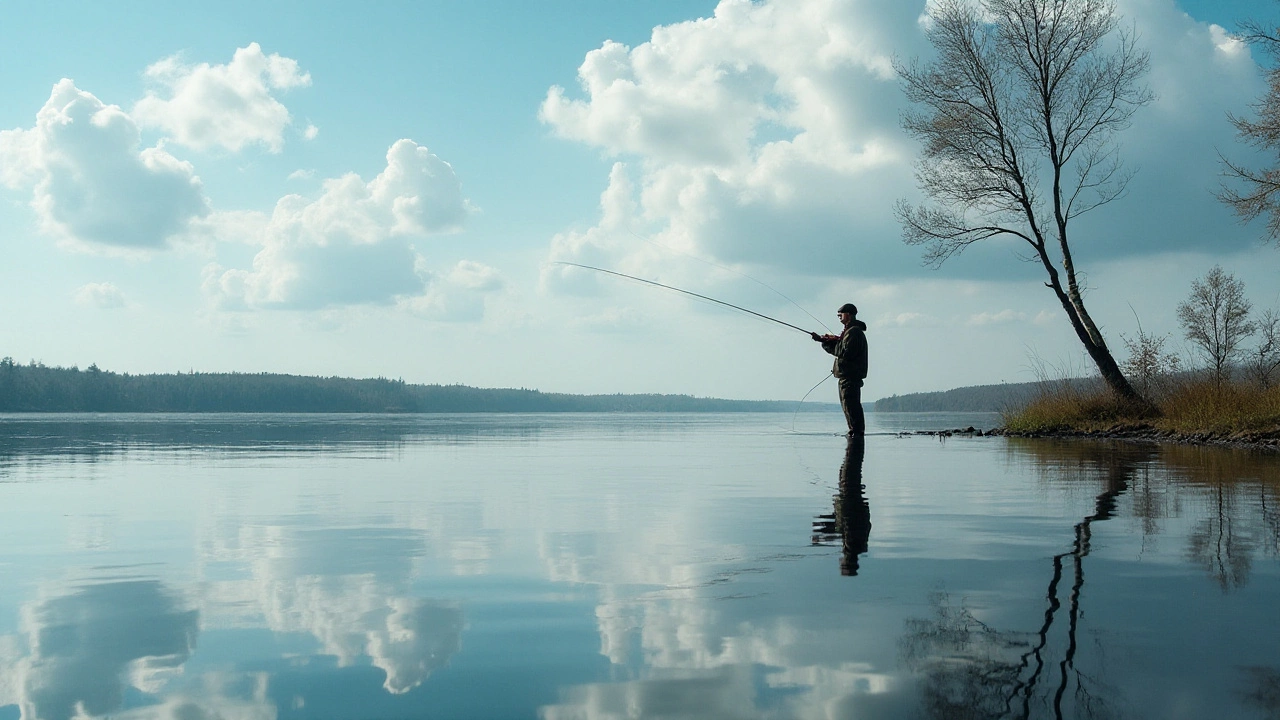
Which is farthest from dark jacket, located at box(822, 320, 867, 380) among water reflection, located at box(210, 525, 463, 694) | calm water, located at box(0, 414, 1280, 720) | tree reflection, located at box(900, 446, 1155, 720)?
tree reflection, located at box(900, 446, 1155, 720)

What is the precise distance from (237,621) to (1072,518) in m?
5.85

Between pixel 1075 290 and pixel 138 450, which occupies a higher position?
pixel 1075 290

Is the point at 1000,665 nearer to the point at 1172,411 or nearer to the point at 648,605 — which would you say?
the point at 648,605

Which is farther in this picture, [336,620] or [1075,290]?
[1075,290]

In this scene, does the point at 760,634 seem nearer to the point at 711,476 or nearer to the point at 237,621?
the point at 237,621

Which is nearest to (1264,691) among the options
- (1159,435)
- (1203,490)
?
(1203,490)

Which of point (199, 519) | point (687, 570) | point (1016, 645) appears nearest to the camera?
point (1016, 645)

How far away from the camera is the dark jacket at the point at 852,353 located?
18.8 meters

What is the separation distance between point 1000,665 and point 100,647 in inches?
128

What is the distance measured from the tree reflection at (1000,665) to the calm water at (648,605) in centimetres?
1

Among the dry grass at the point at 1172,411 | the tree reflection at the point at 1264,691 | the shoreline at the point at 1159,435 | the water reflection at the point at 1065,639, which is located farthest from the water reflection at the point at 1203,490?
the dry grass at the point at 1172,411

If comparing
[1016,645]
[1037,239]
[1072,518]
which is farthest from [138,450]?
[1037,239]

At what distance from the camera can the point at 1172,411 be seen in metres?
21.3

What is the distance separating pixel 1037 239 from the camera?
25500 mm
